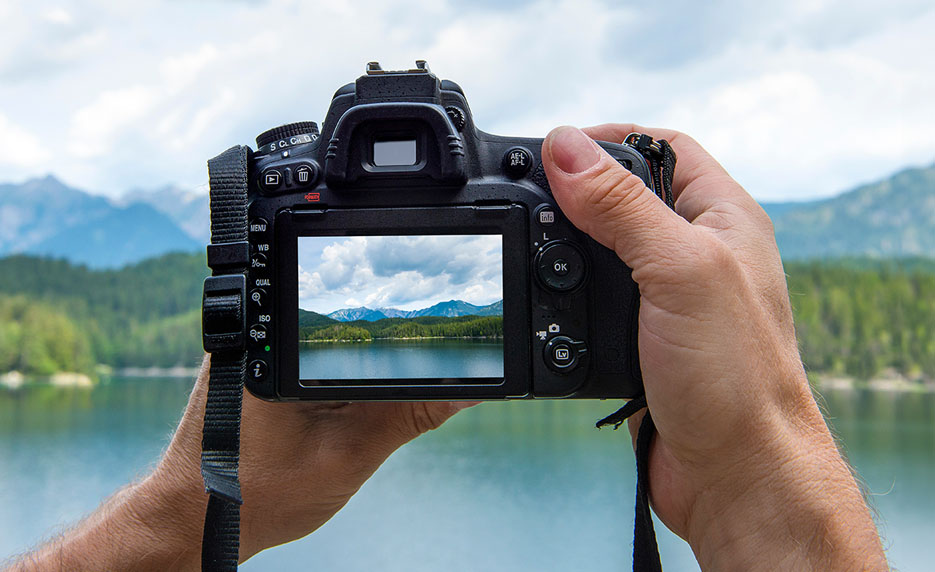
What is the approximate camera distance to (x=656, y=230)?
3.80ft

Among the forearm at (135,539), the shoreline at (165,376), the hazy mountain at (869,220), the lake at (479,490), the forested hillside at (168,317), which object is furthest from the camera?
the hazy mountain at (869,220)

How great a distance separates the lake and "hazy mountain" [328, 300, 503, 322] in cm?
800

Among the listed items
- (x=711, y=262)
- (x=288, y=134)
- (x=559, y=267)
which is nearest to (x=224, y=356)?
(x=288, y=134)

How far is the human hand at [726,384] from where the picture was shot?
1.12 metres

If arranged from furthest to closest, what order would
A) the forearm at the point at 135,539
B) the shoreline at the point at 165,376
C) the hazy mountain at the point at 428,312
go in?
the shoreline at the point at 165,376
the forearm at the point at 135,539
the hazy mountain at the point at 428,312

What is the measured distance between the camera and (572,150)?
1.24m

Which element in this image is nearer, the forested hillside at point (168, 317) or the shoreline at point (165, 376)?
the shoreline at point (165, 376)

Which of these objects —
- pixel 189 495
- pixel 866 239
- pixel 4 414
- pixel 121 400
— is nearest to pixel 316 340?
pixel 189 495

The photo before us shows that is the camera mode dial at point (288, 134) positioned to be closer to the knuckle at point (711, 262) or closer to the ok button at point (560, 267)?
the ok button at point (560, 267)

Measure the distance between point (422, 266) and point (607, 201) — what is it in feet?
1.13

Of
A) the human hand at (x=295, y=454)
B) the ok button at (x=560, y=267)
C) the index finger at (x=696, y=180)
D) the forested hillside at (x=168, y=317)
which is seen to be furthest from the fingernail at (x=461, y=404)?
the forested hillside at (x=168, y=317)

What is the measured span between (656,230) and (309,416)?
2.65 ft

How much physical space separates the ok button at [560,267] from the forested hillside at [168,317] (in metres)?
32.5

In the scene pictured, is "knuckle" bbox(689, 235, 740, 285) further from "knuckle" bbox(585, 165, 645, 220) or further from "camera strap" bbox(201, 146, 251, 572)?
"camera strap" bbox(201, 146, 251, 572)
